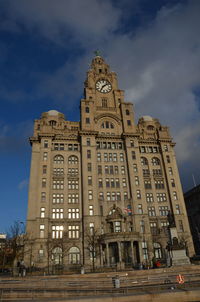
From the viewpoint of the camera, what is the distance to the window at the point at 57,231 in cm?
7030

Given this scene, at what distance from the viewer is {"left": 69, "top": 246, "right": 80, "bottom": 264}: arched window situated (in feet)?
224

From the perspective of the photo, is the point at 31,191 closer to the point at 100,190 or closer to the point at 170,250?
the point at 100,190

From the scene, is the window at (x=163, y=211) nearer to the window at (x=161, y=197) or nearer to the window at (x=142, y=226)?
the window at (x=161, y=197)

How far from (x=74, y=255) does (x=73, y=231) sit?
682cm

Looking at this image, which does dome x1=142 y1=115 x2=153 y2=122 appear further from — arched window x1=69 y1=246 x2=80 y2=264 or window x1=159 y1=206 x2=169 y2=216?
arched window x1=69 y1=246 x2=80 y2=264

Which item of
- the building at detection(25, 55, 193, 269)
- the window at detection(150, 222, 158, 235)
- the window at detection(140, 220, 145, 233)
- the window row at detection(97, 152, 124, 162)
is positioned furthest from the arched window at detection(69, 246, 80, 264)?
the window row at detection(97, 152, 124, 162)

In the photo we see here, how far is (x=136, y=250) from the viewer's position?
69938 millimetres

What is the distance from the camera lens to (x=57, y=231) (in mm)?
70938

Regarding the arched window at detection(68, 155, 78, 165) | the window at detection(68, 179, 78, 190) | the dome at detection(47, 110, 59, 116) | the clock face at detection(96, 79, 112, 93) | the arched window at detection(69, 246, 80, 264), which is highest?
the clock face at detection(96, 79, 112, 93)

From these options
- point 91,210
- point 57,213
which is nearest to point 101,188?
point 91,210

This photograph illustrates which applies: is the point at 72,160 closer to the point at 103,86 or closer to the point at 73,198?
the point at 73,198

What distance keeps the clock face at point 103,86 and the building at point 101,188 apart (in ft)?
7.65

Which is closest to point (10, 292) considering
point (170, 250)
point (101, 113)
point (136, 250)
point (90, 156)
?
point (170, 250)

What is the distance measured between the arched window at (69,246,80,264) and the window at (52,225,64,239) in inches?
200
